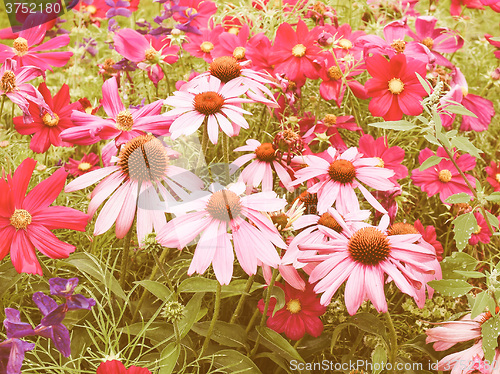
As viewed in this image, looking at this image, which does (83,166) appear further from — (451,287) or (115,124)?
(451,287)

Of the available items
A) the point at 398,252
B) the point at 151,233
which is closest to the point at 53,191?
the point at 151,233

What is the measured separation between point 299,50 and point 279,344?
496mm

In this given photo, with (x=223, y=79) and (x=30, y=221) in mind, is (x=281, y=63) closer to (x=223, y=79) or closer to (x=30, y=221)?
(x=223, y=79)

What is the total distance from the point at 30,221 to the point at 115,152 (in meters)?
0.15

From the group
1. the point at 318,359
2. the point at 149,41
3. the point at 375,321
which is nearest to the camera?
the point at 375,321

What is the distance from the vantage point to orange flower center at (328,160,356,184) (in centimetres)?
65

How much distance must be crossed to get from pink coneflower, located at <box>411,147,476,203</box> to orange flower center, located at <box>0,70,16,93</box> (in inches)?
26.7

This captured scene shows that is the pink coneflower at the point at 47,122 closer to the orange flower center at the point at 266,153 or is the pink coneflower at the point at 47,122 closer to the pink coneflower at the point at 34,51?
the pink coneflower at the point at 34,51

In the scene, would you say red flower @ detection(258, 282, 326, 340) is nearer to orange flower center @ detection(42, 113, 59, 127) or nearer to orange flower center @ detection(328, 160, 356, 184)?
orange flower center @ detection(328, 160, 356, 184)

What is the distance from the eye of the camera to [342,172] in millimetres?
649

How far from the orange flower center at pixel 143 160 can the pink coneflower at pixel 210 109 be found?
36mm

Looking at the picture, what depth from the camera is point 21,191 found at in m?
0.58

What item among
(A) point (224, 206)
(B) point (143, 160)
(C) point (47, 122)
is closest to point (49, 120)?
(C) point (47, 122)

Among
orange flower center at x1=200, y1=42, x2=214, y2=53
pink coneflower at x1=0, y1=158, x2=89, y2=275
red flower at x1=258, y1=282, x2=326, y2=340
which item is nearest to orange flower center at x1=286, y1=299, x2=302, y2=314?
red flower at x1=258, y1=282, x2=326, y2=340
